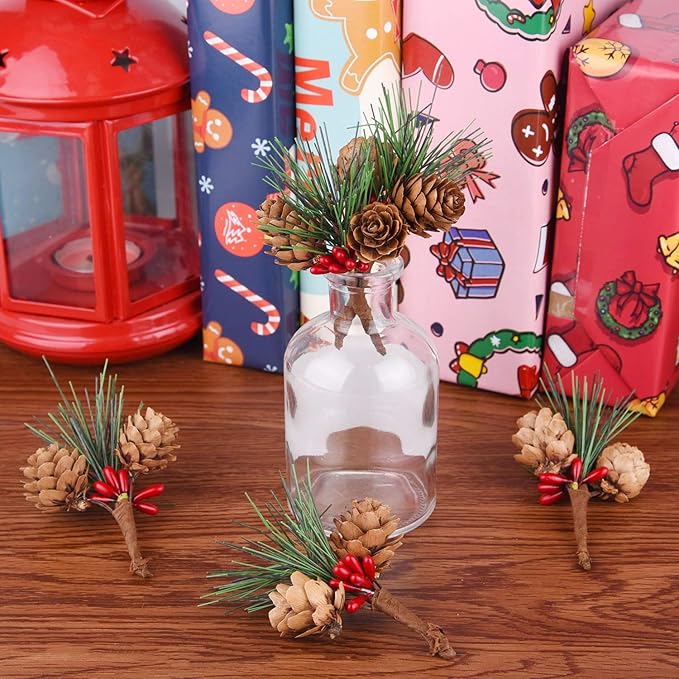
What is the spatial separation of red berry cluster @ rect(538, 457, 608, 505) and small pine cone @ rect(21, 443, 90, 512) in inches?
11.4

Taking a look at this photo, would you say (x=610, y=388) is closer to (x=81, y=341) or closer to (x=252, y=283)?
(x=252, y=283)

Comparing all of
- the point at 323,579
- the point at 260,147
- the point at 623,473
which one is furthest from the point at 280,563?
the point at 260,147

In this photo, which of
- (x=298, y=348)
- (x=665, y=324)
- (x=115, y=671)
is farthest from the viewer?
(x=665, y=324)

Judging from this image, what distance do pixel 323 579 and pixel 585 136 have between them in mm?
370

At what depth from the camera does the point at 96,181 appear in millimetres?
871

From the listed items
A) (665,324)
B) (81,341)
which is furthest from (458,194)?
(81,341)

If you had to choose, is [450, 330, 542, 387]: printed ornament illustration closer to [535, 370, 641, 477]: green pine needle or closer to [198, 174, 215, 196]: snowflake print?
[535, 370, 641, 477]: green pine needle

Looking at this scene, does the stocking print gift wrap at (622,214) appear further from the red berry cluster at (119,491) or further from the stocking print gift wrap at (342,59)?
the red berry cluster at (119,491)

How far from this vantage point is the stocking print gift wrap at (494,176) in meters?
0.80

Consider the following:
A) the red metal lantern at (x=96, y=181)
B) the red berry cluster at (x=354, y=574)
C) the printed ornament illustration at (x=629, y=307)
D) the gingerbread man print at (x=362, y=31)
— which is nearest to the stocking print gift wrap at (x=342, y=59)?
the gingerbread man print at (x=362, y=31)

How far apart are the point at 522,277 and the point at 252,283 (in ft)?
0.69

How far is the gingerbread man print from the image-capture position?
2.65ft

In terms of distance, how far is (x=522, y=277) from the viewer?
2.80ft

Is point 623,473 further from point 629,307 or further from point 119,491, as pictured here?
point 119,491
